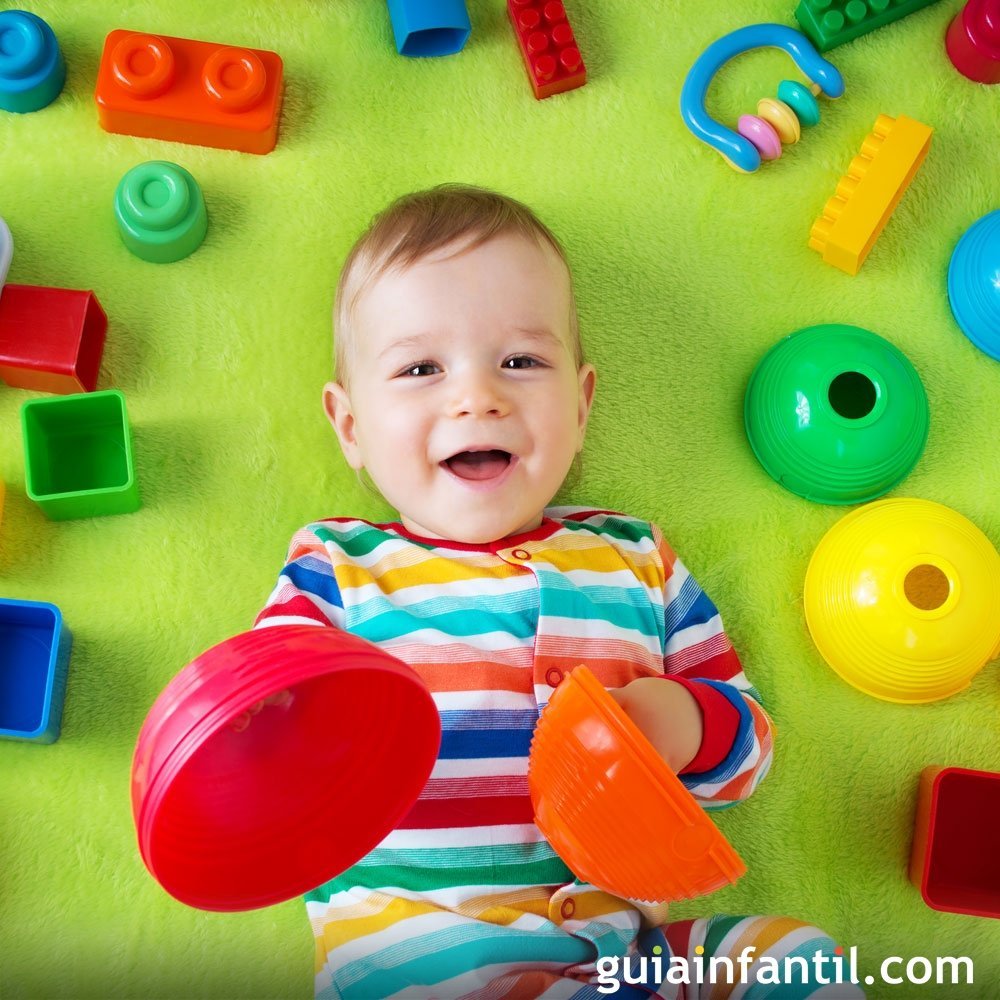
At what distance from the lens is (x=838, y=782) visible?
1.29 meters

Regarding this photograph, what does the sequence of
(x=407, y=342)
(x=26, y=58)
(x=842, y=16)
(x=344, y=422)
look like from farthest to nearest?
1. (x=842, y=16)
2. (x=26, y=58)
3. (x=344, y=422)
4. (x=407, y=342)

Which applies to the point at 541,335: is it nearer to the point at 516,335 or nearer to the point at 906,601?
the point at 516,335

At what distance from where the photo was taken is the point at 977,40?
1426 millimetres

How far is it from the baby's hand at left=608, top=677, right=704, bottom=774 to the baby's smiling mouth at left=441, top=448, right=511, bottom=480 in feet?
0.78

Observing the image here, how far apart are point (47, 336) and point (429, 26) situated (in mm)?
576

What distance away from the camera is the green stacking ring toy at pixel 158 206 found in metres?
1.30

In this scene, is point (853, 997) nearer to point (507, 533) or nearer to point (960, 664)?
point (960, 664)

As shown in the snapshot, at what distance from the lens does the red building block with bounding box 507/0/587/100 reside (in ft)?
4.62

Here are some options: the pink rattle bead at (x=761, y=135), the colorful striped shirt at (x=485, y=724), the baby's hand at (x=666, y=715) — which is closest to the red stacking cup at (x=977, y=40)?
the pink rattle bead at (x=761, y=135)

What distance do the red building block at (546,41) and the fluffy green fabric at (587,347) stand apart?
1.6 inches

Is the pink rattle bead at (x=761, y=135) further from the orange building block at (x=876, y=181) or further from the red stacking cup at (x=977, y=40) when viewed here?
the red stacking cup at (x=977, y=40)

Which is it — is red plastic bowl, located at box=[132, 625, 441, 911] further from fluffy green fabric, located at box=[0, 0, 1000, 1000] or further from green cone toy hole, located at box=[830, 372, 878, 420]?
green cone toy hole, located at box=[830, 372, 878, 420]

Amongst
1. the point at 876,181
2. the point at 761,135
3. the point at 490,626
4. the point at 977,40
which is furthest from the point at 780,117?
the point at 490,626

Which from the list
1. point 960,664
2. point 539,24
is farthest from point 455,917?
point 539,24
